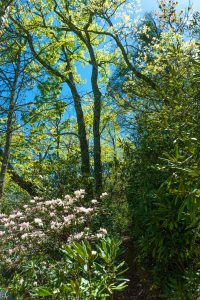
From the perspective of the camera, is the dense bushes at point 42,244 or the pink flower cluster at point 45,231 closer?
the dense bushes at point 42,244

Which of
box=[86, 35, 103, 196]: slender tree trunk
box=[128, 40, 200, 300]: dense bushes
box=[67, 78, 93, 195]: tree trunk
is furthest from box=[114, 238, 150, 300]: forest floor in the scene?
box=[67, 78, 93, 195]: tree trunk

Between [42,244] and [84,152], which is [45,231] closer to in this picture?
[42,244]


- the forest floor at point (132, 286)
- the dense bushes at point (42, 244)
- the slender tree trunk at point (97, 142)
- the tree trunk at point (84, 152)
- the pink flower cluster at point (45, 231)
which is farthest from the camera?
the slender tree trunk at point (97, 142)

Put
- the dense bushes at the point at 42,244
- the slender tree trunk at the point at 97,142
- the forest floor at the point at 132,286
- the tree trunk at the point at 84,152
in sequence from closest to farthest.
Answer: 1. the dense bushes at the point at 42,244
2. the forest floor at the point at 132,286
3. the tree trunk at the point at 84,152
4. the slender tree trunk at the point at 97,142

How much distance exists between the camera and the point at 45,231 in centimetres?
680

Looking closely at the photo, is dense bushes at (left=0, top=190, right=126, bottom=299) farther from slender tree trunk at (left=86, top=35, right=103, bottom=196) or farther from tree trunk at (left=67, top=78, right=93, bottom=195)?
slender tree trunk at (left=86, top=35, right=103, bottom=196)

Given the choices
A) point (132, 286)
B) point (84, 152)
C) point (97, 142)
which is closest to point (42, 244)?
point (132, 286)

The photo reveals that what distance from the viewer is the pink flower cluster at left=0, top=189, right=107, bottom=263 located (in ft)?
21.2

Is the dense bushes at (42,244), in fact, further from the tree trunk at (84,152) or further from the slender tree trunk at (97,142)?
the slender tree trunk at (97,142)

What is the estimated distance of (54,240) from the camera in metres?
6.84

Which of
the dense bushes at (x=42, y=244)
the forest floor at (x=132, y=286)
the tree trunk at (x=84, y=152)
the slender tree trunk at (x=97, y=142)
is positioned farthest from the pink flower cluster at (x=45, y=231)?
the slender tree trunk at (x=97, y=142)

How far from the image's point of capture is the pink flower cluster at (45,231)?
645 cm

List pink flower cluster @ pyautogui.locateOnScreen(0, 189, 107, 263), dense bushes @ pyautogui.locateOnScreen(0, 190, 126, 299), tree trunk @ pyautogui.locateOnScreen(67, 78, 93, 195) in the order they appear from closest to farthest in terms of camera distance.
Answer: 1. dense bushes @ pyautogui.locateOnScreen(0, 190, 126, 299)
2. pink flower cluster @ pyautogui.locateOnScreen(0, 189, 107, 263)
3. tree trunk @ pyautogui.locateOnScreen(67, 78, 93, 195)

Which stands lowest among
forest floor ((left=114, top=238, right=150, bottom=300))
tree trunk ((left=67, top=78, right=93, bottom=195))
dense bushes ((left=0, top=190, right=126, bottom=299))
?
forest floor ((left=114, top=238, right=150, bottom=300))
